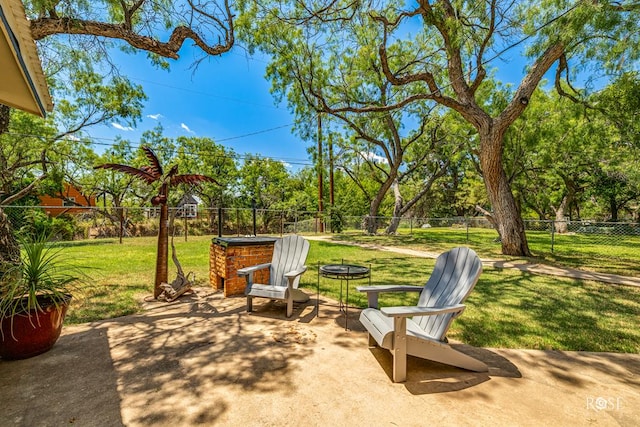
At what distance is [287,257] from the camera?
13.3ft

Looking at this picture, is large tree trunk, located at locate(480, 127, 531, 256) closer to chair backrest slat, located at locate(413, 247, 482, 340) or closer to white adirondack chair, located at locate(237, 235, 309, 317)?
chair backrest slat, located at locate(413, 247, 482, 340)

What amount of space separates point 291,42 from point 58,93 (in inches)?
287

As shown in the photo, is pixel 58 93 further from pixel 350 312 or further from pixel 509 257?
pixel 509 257

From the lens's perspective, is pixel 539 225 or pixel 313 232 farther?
pixel 539 225

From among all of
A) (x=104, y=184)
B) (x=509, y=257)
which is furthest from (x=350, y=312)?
(x=104, y=184)

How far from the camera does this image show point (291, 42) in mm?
8031

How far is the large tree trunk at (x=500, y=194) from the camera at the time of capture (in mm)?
7668

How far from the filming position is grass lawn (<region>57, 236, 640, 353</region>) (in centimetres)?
300

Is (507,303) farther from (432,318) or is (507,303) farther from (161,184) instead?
(161,184)

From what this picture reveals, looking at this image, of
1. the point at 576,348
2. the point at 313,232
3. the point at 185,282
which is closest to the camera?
the point at 576,348

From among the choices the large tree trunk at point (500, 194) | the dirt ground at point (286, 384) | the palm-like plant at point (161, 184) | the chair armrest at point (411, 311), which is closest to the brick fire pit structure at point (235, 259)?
the palm-like plant at point (161, 184)

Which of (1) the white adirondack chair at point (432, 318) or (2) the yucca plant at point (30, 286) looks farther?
(2) the yucca plant at point (30, 286)

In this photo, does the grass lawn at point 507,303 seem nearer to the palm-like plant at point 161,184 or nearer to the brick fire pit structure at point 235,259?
the palm-like plant at point 161,184

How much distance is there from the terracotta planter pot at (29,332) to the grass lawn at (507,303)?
0.93 meters
